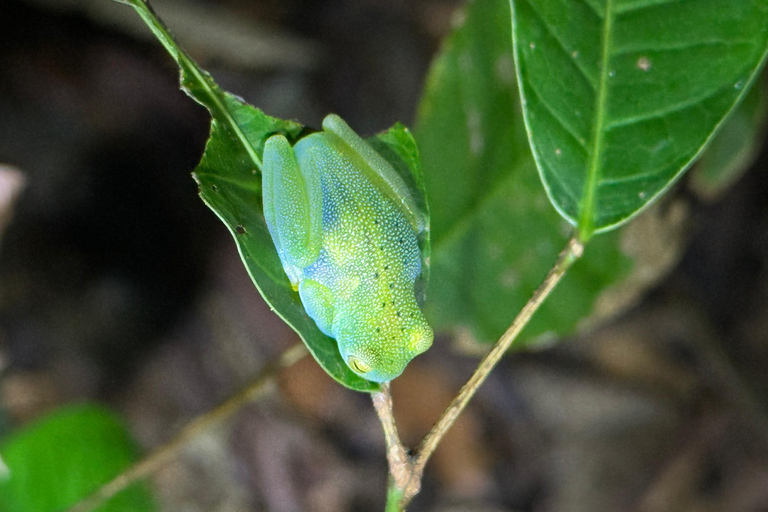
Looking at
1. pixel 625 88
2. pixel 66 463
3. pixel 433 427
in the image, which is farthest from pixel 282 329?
pixel 625 88

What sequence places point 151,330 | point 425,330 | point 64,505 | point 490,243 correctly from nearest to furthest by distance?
1. point 425,330
2. point 64,505
3. point 490,243
4. point 151,330

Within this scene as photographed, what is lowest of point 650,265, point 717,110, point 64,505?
point 64,505

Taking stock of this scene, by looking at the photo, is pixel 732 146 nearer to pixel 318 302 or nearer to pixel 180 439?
pixel 318 302

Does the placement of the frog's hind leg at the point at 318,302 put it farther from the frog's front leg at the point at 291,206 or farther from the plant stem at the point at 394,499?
the plant stem at the point at 394,499

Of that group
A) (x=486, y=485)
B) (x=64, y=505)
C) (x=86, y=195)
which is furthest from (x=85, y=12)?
(x=486, y=485)

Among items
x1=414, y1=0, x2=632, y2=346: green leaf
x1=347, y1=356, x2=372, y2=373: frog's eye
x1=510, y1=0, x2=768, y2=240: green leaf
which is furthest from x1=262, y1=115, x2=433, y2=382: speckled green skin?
x1=414, y1=0, x2=632, y2=346: green leaf

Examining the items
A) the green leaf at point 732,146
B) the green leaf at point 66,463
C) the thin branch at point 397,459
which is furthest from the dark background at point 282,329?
the thin branch at point 397,459

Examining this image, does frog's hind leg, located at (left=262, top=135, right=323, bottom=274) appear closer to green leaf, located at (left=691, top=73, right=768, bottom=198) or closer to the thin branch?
the thin branch

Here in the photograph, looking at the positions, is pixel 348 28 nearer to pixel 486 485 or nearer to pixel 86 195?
pixel 86 195
